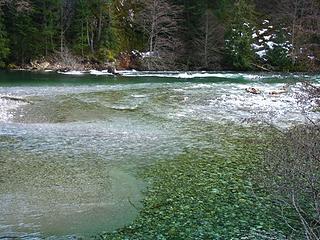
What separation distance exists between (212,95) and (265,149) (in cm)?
1470

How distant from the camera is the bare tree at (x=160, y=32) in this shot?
53.3 meters

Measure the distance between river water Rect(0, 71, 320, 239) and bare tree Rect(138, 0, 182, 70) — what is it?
16.5 metres

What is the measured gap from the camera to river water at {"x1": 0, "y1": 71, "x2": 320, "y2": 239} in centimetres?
1016

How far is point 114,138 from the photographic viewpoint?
17531mm

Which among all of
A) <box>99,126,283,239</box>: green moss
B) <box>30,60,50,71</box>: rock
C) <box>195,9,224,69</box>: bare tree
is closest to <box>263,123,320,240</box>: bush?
<box>99,126,283,239</box>: green moss

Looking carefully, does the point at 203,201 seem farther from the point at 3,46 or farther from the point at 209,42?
the point at 209,42

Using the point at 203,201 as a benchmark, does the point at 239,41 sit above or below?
above

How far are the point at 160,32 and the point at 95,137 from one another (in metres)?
40.1

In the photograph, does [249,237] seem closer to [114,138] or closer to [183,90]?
[114,138]

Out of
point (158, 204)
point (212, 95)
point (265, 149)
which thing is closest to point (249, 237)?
point (158, 204)

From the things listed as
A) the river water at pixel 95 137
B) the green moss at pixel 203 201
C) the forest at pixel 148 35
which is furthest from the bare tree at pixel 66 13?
the green moss at pixel 203 201

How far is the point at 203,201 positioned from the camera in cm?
1066

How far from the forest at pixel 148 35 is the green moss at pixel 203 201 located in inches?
1525

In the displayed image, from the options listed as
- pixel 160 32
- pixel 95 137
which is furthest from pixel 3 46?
pixel 95 137
